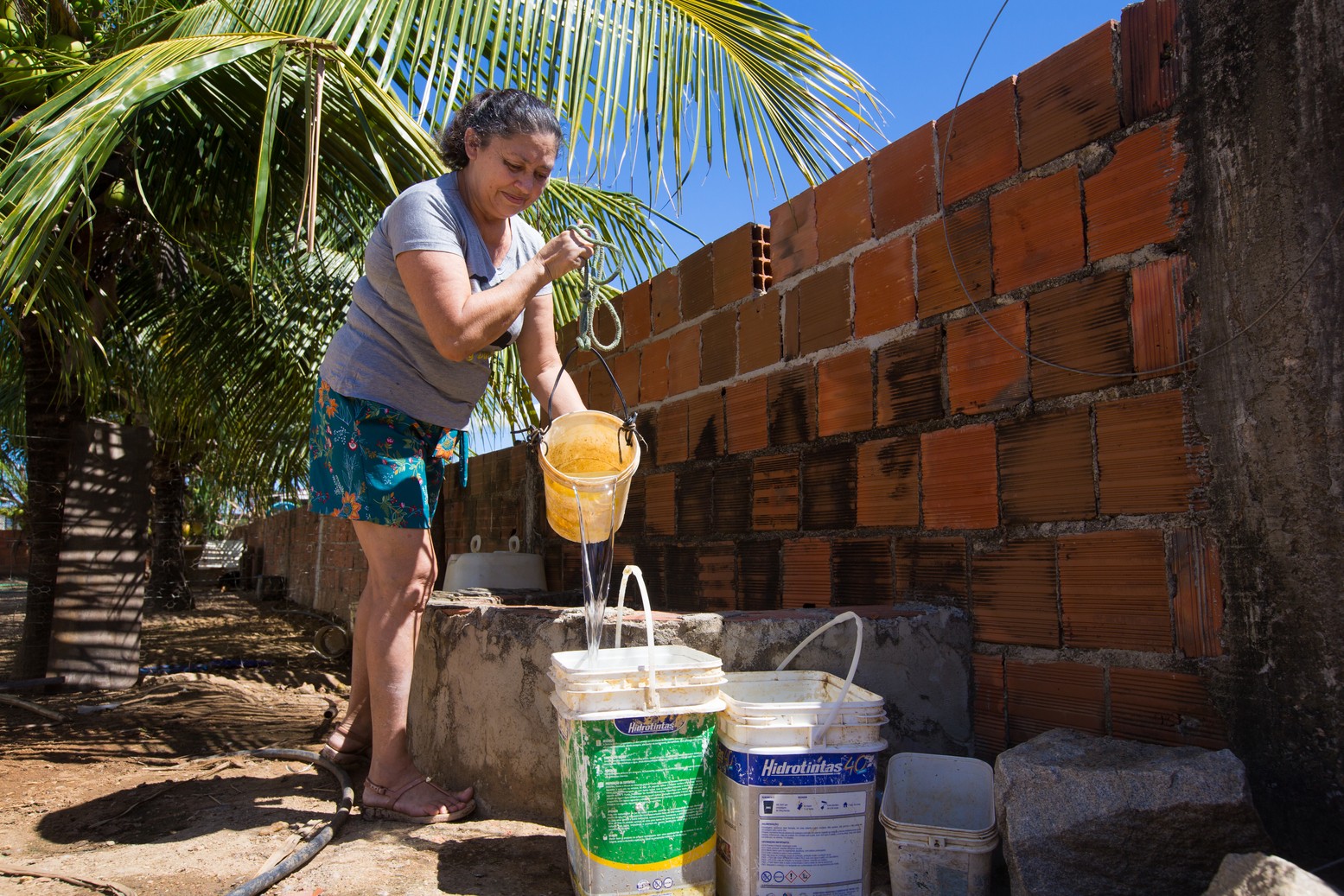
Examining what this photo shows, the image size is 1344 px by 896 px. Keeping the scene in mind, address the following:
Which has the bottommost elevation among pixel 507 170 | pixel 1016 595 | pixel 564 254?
pixel 1016 595

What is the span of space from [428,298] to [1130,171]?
1356 mm

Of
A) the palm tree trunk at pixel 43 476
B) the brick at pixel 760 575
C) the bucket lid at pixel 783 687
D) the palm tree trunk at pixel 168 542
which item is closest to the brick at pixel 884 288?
the brick at pixel 760 575

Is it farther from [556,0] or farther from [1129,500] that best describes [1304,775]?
[556,0]

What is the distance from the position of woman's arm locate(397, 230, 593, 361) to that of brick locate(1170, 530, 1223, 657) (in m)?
1.20

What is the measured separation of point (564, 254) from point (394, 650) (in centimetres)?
93

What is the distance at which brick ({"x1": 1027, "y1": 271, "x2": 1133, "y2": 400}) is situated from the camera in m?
1.73

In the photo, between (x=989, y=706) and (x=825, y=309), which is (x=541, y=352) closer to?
(x=825, y=309)

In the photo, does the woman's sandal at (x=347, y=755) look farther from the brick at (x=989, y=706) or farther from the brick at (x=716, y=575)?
the brick at (x=989, y=706)

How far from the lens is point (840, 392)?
7.77ft

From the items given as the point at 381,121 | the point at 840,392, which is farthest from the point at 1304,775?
the point at 381,121

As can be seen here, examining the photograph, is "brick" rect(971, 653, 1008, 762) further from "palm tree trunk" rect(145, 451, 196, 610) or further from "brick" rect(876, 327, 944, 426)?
"palm tree trunk" rect(145, 451, 196, 610)

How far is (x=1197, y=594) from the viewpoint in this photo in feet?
5.20

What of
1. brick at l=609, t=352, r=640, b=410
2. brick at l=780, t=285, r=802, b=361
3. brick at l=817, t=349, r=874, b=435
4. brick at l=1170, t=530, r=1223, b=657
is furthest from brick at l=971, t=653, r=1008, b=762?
brick at l=609, t=352, r=640, b=410

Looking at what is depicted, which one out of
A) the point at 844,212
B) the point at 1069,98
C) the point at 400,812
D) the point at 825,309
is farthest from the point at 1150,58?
the point at 400,812
